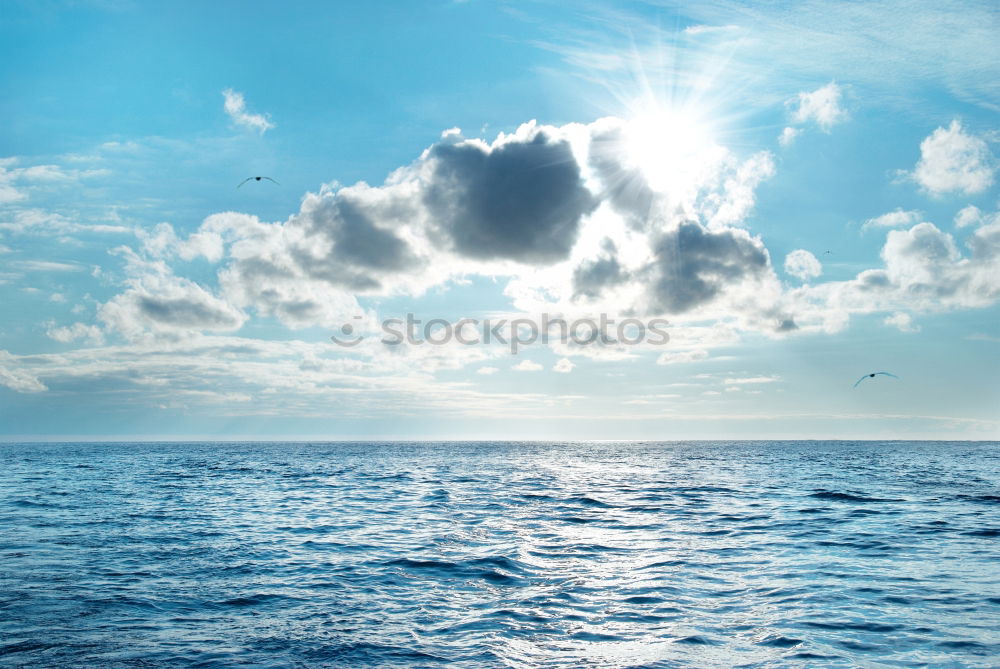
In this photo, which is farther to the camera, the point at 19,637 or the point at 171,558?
the point at 171,558

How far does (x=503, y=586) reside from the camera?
18516 mm

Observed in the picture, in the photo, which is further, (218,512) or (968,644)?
(218,512)

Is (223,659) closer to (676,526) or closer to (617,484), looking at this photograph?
(676,526)

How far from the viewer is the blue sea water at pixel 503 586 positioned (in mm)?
13133

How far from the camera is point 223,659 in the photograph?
41.6 ft

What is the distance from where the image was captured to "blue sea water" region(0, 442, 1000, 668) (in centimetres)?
1313

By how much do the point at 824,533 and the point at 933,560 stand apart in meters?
5.73

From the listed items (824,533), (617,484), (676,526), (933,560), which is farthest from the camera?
(617,484)

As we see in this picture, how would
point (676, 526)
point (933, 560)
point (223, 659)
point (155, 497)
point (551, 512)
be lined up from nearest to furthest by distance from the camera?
point (223, 659) < point (933, 560) < point (676, 526) < point (551, 512) < point (155, 497)

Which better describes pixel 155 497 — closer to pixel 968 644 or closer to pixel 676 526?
pixel 676 526

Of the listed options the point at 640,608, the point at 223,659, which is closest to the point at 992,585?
the point at 640,608

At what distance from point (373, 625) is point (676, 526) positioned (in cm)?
1849

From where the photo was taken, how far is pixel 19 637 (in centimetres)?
1366

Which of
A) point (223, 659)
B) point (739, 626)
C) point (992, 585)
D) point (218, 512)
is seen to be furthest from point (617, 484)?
point (223, 659)
